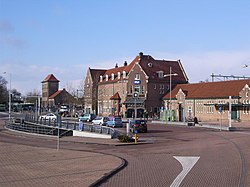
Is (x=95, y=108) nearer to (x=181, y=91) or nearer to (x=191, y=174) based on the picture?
(x=181, y=91)

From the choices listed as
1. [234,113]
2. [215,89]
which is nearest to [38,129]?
[234,113]

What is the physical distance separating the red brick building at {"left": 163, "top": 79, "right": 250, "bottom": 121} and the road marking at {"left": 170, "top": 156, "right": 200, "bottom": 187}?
40866mm

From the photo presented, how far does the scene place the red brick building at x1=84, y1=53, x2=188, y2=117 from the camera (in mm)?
90188

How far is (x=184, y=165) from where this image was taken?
60.8 feet

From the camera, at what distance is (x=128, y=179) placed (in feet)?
47.7

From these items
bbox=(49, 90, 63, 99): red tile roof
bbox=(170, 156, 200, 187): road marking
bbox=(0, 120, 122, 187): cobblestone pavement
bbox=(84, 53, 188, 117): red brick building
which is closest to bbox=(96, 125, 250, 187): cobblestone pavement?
bbox=(170, 156, 200, 187): road marking

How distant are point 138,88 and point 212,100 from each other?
21795mm

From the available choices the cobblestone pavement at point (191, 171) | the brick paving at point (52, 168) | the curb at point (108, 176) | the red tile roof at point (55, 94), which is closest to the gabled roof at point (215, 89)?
the cobblestone pavement at point (191, 171)

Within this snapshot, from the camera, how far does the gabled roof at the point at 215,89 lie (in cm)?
7031

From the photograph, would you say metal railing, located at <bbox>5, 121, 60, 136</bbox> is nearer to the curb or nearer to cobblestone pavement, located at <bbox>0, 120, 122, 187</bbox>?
cobblestone pavement, located at <bbox>0, 120, 122, 187</bbox>

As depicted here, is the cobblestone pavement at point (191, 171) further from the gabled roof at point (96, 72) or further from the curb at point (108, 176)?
the gabled roof at point (96, 72)

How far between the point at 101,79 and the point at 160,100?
24.9m

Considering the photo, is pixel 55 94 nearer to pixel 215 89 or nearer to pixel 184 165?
pixel 215 89

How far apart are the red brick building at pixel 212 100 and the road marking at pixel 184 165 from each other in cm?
4087
